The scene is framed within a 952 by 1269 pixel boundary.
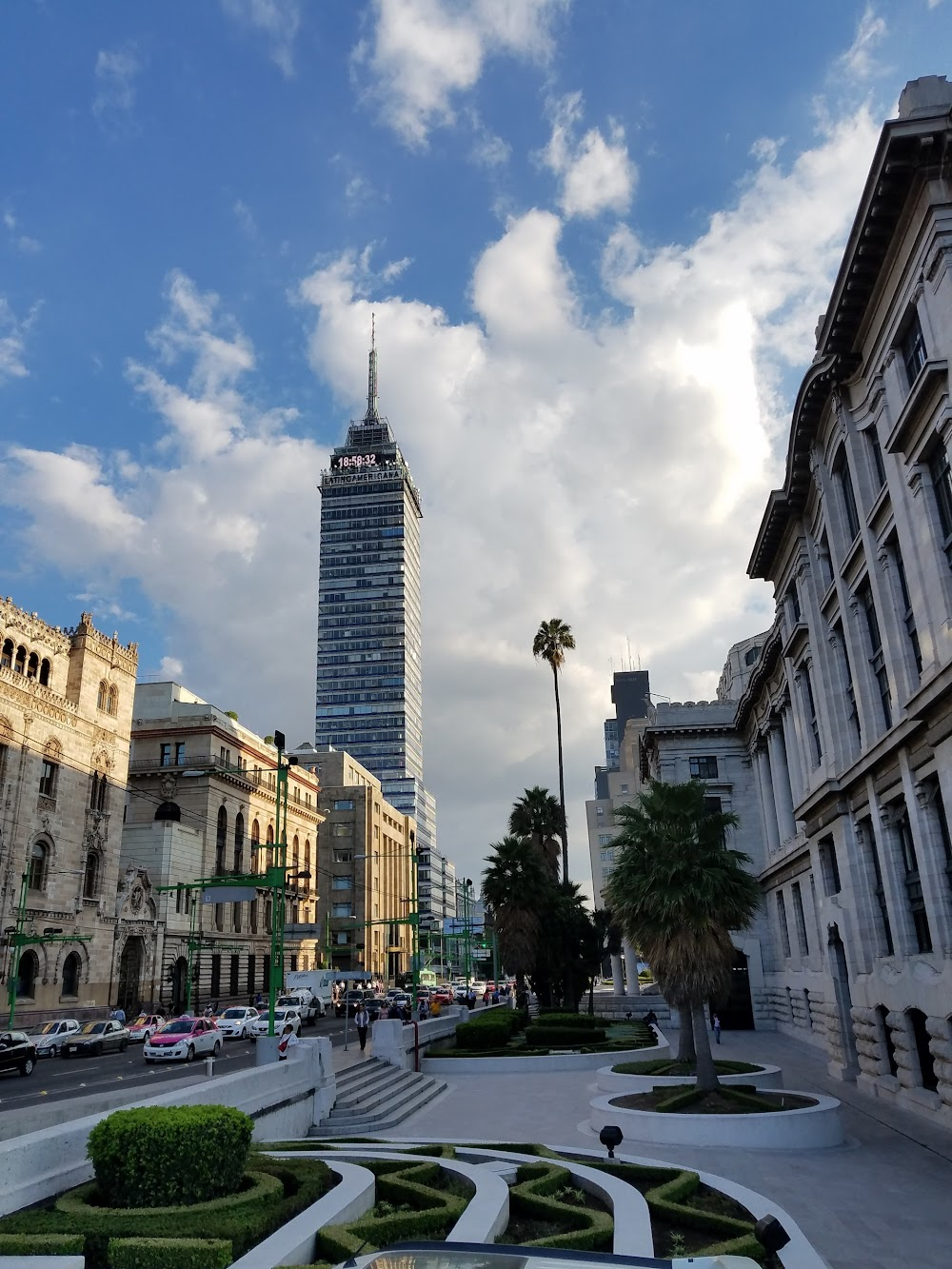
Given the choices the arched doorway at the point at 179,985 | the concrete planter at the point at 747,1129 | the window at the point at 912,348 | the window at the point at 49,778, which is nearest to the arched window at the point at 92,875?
the window at the point at 49,778

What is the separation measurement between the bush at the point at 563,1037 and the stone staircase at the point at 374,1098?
712 centimetres

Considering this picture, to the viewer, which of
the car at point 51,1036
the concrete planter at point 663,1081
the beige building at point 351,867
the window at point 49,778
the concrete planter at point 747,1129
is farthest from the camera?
the beige building at point 351,867

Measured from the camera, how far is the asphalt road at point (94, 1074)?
87.7 feet

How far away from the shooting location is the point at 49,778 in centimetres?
5653

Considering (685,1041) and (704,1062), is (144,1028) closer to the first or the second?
(685,1041)

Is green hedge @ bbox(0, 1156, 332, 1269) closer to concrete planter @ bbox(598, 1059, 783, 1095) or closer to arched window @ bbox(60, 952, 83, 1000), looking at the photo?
concrete planter @ bbox(598, 1059, 783, 1095)

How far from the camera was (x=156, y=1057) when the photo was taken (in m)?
37.2

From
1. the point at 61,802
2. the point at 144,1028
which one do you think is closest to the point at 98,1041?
the point at 144,1028

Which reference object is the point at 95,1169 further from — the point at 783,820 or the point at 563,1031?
the point at 783,820

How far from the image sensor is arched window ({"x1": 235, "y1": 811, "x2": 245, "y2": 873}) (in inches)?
3169

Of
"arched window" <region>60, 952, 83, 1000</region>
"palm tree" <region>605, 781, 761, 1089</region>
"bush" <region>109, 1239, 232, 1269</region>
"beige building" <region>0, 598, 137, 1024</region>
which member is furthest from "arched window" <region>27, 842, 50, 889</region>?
"bush" <region>109, 1239, 232, 1269</region>

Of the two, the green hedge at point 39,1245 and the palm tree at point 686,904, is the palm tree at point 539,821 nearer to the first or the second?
the palm tree at point 686,904

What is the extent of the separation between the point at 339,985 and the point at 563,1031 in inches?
2044

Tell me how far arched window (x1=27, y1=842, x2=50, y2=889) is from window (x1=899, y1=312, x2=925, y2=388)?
50.7m
